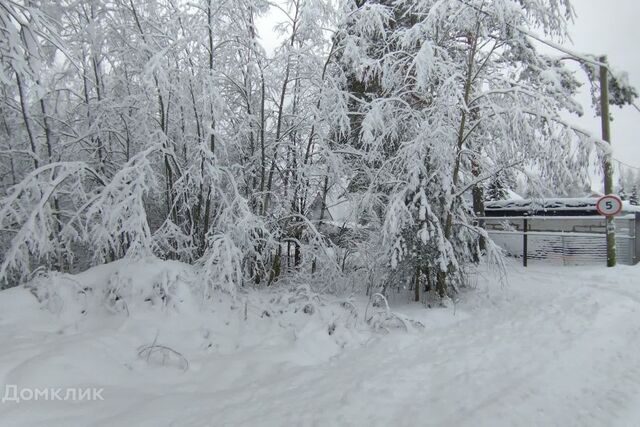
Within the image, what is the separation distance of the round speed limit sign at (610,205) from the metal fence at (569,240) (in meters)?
1.05

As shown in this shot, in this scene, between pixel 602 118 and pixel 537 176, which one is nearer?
pixel 537 176

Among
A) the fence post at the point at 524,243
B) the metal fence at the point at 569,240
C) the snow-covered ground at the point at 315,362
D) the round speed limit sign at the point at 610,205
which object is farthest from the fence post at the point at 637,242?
the snow-covered ground at the point at 315,362

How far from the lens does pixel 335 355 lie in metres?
4.10

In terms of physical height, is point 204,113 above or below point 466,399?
above

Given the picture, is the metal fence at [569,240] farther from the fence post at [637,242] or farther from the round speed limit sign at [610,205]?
the round speed limit sign at [610,205]

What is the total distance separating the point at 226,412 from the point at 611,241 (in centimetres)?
846

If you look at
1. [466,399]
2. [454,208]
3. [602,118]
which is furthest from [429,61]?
[602,118]

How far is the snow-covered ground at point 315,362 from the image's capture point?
2.67m

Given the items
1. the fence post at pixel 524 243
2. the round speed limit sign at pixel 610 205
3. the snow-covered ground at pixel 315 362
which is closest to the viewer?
the snow-covered ground at pixel 315 362

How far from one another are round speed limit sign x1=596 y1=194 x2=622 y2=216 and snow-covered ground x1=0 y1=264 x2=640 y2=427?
273 cm

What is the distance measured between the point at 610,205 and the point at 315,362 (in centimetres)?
705

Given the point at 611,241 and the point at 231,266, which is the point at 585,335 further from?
the point at 611,241

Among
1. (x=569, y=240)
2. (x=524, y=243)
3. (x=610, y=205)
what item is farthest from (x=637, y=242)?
(x=524, y=243)

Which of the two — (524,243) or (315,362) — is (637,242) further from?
(315,362)
